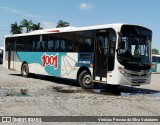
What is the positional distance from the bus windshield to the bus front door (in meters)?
0.79

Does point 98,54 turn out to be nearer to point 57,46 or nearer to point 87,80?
point 87,80

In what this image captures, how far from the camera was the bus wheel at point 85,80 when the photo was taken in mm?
15927

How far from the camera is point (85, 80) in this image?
1616cm

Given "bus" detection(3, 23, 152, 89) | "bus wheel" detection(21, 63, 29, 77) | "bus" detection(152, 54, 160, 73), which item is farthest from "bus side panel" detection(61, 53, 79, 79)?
"bus" detection(152, 54, 160, 73)

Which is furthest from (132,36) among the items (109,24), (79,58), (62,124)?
(62,124)

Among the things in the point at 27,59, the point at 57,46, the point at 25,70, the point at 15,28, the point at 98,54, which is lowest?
the point at 25,70

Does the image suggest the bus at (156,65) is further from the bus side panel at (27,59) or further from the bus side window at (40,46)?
the bus side window at (40,46)

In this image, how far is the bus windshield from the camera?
1442 centimetres

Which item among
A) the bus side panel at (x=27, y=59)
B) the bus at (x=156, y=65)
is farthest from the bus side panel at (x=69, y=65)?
the bus at (x=156, y=65)

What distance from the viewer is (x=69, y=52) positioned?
17.6 metres

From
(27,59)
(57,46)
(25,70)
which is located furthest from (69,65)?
(25,70)

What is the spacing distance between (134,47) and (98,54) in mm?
1722

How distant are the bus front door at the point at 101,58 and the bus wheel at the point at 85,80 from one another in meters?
0.57

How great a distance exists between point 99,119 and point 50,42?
1163 cm
